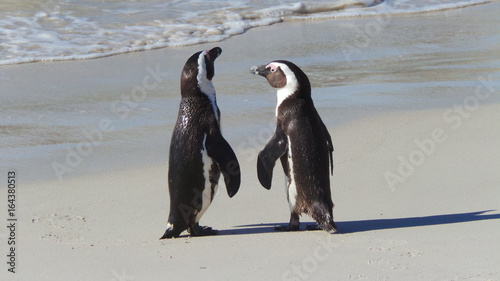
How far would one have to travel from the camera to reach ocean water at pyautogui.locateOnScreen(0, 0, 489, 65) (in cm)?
1044

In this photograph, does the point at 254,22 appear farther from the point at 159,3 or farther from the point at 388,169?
the point at 388,169

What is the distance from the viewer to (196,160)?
443cm

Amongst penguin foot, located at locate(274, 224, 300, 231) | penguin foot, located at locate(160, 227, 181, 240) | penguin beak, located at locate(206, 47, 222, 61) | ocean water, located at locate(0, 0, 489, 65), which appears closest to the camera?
penguin foot, located at locate(160, 227, 181, 240)

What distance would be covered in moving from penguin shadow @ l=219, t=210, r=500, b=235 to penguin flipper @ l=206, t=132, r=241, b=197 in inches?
9.7

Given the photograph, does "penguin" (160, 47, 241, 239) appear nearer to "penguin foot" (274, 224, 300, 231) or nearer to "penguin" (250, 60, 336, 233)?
"penguin" (250, 60, 336, 233)

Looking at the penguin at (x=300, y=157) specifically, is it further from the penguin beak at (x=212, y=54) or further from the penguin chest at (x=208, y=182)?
the penguin beak at (x=212, y=54)

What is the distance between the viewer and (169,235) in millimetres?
4395

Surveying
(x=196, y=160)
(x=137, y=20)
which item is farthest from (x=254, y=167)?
(x=137, y=20)

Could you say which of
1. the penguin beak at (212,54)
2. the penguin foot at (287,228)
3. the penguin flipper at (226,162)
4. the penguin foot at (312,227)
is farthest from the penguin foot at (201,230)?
the penguin beak at (212,54)

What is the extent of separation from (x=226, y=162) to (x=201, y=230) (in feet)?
1.32

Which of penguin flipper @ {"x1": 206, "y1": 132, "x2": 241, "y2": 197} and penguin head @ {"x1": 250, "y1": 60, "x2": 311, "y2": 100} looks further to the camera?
penguin head @ {"x1": 250, "y1": 60, "x2": 311, "y2": 100}

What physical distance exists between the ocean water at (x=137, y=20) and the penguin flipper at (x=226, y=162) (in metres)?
5.74

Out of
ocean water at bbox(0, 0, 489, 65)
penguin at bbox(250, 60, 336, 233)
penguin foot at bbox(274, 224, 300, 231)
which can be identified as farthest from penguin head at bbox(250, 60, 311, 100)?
ocean water at bbox(0, 0, 489, 65)

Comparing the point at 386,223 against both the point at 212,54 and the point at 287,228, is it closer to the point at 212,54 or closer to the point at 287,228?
the point at 287,228
